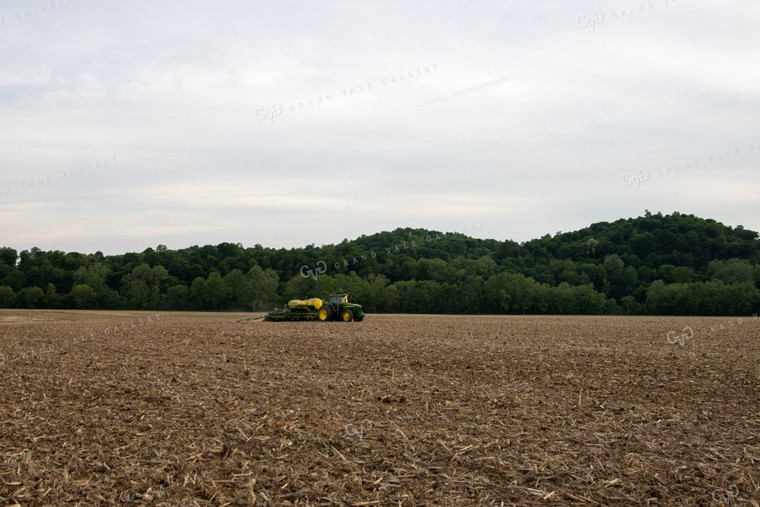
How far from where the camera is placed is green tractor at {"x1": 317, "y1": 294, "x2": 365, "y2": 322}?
3788 cm

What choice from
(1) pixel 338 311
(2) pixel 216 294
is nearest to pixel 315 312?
(1) pixel 338 311

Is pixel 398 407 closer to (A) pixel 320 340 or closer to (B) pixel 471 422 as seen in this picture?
(B) pixel 471 422

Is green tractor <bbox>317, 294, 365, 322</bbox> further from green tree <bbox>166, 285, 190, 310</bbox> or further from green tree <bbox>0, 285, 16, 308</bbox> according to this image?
green tree <bbox>0, 285, 16, 308</bbox>

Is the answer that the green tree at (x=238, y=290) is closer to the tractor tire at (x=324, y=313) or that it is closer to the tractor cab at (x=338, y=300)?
the tractor cab at (x=338, y=300)

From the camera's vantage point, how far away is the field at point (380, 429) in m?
7.96

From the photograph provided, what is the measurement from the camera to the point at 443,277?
94.1 metres

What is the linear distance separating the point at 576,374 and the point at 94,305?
80996mm

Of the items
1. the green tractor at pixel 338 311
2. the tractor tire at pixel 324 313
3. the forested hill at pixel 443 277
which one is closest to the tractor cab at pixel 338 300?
the green tractor at pixel 338 311

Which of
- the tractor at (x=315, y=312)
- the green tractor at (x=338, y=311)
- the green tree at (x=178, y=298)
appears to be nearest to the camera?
the green tractor at (x=338, y=311)

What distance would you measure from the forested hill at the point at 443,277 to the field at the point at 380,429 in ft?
191

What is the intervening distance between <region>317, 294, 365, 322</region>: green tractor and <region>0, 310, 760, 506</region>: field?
17.3 m

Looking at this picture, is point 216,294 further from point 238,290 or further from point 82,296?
point 82,296

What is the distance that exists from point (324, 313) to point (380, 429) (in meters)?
27.4

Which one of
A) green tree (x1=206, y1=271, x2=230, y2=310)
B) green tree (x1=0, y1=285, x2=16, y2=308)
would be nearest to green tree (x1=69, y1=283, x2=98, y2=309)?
green tree (x1=0, y1=285, x2=16, y2=308)
